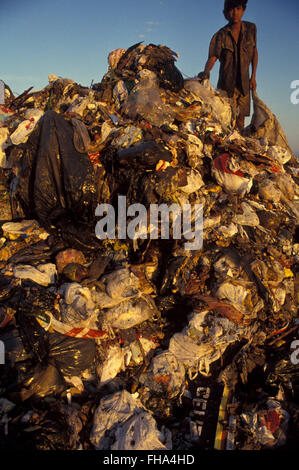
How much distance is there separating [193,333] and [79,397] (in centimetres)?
106

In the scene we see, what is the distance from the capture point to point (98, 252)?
2.92 meters

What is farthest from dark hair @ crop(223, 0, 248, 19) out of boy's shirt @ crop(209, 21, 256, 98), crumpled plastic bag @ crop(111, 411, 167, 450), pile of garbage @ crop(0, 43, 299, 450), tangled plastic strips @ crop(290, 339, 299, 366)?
crumpled plastic bag @ crop(111, 411, 167, 450)

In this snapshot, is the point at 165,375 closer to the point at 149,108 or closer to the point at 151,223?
the point at 151,223

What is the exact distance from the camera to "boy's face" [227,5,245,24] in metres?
4.46

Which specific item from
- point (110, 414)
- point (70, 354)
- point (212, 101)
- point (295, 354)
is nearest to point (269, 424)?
point (295, 354)

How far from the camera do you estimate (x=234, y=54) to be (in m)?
4.72

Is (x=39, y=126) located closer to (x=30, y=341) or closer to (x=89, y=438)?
(x=30, y=341)

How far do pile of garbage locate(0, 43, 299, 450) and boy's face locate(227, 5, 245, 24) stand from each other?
6.35 feet

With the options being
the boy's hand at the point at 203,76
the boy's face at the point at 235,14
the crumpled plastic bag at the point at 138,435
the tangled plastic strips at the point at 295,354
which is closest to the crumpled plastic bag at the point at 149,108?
the boy's hand at the point at 203,76

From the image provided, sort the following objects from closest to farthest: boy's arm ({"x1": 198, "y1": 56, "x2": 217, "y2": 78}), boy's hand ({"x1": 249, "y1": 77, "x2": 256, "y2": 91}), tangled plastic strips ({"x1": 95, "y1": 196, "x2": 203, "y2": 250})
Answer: tangled plastic strips ({"x1": 95, "y1": 196, "x2": 203, "y2": 250}) < boy's arm ({"x1": 198, "y1": 56, "x2": 217, "y2": 78}) < boy's hand ({"x1": 249, "y1": 77, "x2": 256, "y2": 91})

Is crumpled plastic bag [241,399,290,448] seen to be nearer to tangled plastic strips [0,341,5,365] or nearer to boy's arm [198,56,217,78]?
tangled plastic strips [0,341,5,365]

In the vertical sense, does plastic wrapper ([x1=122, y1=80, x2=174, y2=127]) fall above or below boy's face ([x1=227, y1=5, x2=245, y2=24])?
below
